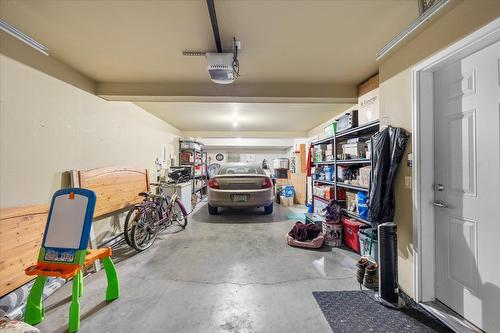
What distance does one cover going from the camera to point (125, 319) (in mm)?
1627

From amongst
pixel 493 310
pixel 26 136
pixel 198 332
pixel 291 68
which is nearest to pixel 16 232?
pixel 26 136

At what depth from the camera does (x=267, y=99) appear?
124 inches

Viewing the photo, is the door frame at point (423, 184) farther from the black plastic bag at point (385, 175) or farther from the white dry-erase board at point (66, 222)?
the white dry-erase board at point (66, 222)

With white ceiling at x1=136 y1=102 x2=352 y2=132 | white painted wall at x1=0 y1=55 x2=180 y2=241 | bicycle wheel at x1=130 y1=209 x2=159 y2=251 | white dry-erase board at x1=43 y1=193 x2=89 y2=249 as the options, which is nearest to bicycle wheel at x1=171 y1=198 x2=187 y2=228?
bicycle wheel at x1=130 y1=209 x2=159 y2=251

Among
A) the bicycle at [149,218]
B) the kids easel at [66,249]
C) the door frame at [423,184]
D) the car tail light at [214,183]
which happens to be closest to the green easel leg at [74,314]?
the kids easel at [66,249]

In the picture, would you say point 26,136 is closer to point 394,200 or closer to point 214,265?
point 214,265

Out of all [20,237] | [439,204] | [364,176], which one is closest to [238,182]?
[364,176]

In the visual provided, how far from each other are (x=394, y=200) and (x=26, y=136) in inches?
146

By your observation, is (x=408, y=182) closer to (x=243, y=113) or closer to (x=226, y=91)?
(x=226, y=91)

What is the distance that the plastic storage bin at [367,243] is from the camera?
2.39m

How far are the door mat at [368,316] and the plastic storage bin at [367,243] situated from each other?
0.60 meters

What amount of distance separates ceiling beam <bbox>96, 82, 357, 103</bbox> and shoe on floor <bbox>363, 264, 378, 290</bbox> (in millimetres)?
2382

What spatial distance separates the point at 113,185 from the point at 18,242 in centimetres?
142

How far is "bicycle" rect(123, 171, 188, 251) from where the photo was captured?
292 cm
